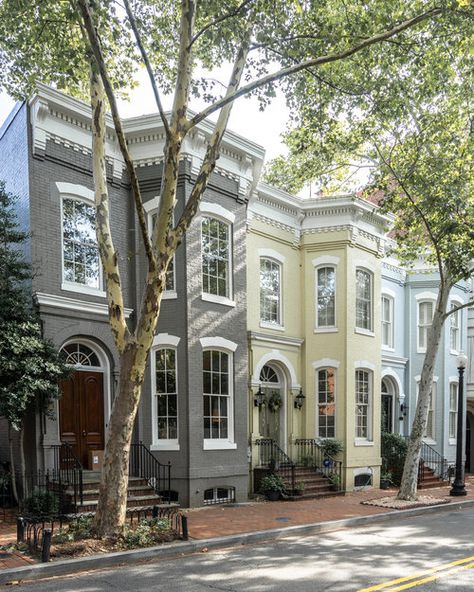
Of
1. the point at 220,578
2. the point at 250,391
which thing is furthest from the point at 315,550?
the point at 250,391

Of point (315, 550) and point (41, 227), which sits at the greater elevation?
point (41, 227)

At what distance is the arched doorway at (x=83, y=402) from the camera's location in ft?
44.8

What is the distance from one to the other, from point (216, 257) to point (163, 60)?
508 cm

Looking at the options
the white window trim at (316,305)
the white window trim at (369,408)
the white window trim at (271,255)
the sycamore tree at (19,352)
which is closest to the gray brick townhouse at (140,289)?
the sycamore tree at (19,352)

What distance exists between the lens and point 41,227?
1326 centimetres

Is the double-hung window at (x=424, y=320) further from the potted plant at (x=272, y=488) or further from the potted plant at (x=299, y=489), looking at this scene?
the potted plant at (x=272, y=488)

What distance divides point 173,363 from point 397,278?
12.9m

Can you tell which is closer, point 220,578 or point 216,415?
point 220,578

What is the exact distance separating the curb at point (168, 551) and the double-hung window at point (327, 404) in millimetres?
5180

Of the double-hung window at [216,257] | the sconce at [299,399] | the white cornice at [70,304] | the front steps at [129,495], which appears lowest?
the front steps at [129,495]

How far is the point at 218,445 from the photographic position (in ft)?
50.0

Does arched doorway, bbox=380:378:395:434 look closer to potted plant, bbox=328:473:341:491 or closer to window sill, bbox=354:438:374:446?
window sill, bbox=354:438:374:446

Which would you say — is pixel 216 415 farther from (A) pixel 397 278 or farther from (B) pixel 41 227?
(A) pixel 397 278

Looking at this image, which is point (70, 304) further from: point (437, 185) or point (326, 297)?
point (437, 185)
